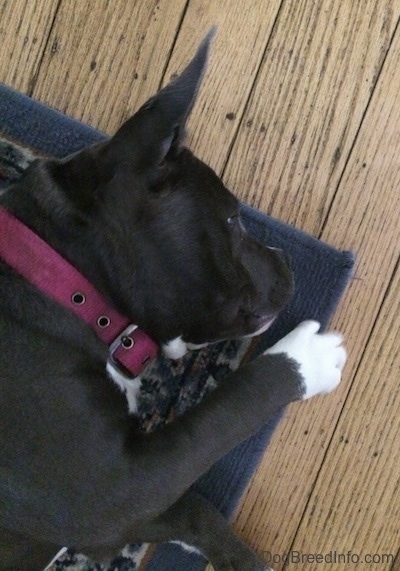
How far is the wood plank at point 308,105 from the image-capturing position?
176 cm

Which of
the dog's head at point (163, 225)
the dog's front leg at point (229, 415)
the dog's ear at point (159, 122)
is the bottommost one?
the dog's front leg at point (229, 415)

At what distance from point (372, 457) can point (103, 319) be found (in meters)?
0.82

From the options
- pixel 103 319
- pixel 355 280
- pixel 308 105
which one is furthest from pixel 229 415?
pixel 308 105

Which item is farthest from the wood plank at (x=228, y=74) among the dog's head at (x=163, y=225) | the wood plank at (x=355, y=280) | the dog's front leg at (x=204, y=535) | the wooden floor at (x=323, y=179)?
the dog's front leg at (x=204, y=535)

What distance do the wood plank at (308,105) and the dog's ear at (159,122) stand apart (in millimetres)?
638

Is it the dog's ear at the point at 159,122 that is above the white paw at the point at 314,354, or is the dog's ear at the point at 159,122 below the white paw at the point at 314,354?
above

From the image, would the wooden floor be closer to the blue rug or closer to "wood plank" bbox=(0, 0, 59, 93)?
the blue rug

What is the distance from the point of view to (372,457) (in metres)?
1.72

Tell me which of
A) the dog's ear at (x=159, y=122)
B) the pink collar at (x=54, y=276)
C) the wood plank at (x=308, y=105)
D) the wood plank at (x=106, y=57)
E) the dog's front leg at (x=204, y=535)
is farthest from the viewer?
the wood plank at (x=106, y=57)

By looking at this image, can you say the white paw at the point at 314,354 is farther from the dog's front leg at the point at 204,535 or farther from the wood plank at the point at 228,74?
the wood plank at the point at 228,74

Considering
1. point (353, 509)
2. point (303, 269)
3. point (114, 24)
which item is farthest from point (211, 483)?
point (114, 24)

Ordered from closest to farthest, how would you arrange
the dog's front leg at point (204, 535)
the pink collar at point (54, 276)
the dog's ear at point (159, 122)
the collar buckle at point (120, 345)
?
1. the dog's ear at point (159, 122)
2. the pink collar at point (54, 276)
3. the collar buckle at point (120, 345)
4. the dog's front leg at point (204, 535)

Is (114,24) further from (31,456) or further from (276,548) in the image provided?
(276,548)

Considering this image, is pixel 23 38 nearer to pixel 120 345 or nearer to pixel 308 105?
pixel 308 105
